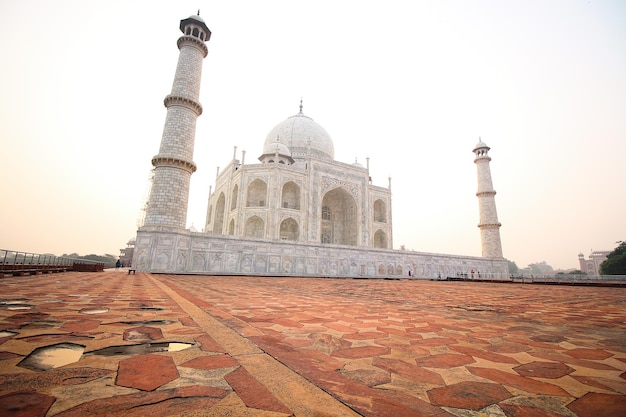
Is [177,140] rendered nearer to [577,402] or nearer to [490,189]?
[577,402]

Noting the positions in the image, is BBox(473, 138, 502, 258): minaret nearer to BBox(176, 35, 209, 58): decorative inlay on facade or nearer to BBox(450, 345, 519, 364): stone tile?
BBox(176, 35, 209, 58): decorative inlay on facade

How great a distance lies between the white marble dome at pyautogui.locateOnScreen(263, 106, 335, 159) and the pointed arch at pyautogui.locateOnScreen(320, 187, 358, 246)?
5010mm

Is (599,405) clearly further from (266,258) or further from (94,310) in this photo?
(266,258)

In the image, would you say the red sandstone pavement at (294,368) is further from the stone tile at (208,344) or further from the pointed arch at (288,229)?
the pointed arch at (288,229)

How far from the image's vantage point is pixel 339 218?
24812 millimetres

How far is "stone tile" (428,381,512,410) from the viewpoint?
0.86m

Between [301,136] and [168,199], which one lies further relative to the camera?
[301,136]

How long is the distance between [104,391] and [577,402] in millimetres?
1343

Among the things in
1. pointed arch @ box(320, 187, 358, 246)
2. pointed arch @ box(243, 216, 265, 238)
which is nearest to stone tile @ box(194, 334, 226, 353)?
pointed arch @ box(243, 216, 265, 238)

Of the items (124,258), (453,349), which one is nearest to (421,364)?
(453,349)

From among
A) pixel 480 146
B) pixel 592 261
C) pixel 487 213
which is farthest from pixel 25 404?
pixel 592 261

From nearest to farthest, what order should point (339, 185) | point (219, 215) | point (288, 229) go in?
point (288, 229), point (339, 185), point (219, 215)

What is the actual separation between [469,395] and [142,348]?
1.25m

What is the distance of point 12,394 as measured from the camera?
0.78m
